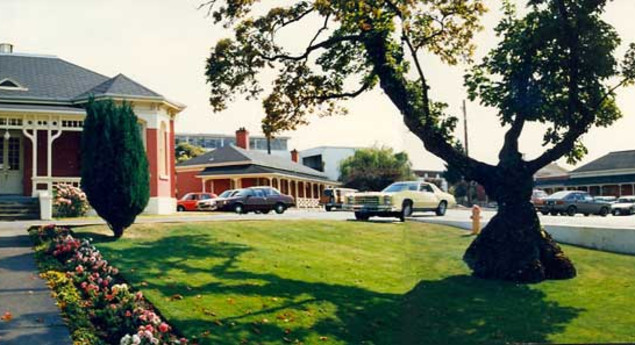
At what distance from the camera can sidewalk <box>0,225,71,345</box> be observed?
6.18 meters

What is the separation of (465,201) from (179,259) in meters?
6.31

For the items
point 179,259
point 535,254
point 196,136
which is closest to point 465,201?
point 535,254

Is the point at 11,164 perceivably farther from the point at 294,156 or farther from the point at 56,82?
the point at 294,156

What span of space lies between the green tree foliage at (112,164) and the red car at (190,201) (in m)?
12.4

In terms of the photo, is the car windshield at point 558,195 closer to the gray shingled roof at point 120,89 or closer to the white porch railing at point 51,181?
the gray shingled roof at point 120,89

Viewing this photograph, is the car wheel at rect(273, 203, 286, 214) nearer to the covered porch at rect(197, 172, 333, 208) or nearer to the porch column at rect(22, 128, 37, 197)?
the covered porch at rect(197, 172, 333, 208)

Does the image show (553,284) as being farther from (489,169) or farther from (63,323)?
(63,323)

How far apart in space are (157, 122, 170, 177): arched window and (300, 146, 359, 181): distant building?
626cm

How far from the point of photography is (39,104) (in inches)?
898

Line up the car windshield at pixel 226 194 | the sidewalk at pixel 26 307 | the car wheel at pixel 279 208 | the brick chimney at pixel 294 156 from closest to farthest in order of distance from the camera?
the sidewalk at pixel 26 307
the car wheel at pixel 279 208
the car windshield at pixel 226 194
the brick chimney at pixel 294 156

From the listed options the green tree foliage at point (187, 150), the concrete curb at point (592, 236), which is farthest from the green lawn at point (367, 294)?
the green tree foliage at point (187, 150)

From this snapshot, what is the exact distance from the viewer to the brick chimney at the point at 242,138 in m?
29.7

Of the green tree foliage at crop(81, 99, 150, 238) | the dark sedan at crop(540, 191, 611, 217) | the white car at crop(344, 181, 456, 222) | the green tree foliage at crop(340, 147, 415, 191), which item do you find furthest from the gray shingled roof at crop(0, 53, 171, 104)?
the dark sedan at crop(540, 191, 611, 217)

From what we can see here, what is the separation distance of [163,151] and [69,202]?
4970 millimetres
